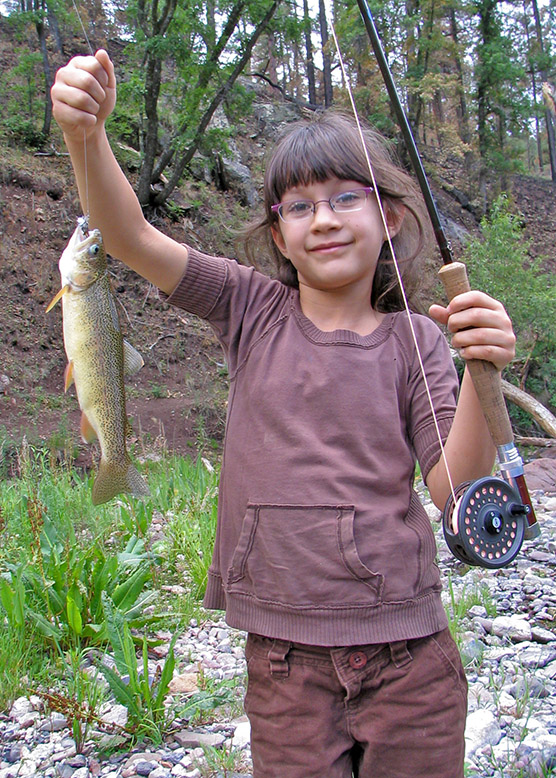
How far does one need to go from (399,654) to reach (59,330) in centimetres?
1035

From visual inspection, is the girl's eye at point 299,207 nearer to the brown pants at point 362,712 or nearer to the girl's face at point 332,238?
the girl's face at point 332,238

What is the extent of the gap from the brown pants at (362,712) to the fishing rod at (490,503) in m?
0.33

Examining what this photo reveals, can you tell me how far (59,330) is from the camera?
441 inches

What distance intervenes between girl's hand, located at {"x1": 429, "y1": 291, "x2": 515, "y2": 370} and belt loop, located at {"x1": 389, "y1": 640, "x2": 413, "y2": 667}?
2.47 feet

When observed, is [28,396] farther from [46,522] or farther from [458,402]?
[458,402]

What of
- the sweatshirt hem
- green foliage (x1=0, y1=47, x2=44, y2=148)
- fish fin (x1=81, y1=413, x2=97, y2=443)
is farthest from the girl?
green foliage (x1=0, y1=47, x2=44, y2=148)

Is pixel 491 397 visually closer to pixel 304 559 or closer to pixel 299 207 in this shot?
pixel 304 559

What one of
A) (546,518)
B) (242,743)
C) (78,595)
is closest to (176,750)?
(242,743)

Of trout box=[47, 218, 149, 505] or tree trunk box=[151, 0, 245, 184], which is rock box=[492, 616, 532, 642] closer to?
trout box=[47, 218, 149, 505]

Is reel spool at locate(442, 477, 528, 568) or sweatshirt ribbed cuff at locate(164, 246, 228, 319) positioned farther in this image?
sweatshirt ribbed cuff at locate(164, 246, 228, 319)

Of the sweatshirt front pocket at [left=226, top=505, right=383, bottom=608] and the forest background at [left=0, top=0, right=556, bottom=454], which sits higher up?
the forest background at [left=0, top=0, right=556, bottom=454]

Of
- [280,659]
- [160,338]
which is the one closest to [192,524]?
[280,659]

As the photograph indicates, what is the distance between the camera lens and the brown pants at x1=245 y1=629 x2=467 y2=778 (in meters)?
1.70

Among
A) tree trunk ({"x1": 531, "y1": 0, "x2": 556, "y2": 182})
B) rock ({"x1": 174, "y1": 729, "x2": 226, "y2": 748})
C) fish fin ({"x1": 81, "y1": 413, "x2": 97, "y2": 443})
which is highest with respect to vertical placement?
tree trunk ({"x1": 531, "y1": 0, "x2": 556, "y2": 182})
